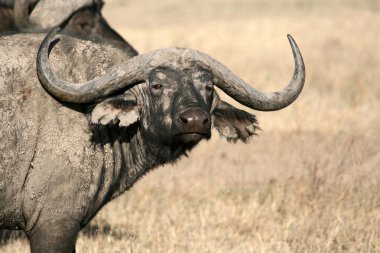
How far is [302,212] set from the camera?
298 inches

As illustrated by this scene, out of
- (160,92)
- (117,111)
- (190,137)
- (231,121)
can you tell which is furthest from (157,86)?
(231,121)

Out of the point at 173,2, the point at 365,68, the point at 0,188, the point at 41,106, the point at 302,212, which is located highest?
the point at 41,106

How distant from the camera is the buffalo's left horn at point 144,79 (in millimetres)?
4949

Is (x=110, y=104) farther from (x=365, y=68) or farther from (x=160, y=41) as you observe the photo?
(x=160, y=41)

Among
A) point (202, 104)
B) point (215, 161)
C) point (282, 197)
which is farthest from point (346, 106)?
point (202, 104)

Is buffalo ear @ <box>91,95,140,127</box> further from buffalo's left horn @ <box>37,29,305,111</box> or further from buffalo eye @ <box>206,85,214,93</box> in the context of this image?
buffalo eye @ <box>206,85,214,93</box>

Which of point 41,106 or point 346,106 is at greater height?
point 41,106

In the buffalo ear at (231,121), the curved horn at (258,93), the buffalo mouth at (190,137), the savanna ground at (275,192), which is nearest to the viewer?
the buffalo mouth at (190,137)

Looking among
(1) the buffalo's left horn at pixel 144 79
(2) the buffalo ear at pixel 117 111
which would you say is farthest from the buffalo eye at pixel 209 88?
(2) the buffalo ear at pixel 117 111

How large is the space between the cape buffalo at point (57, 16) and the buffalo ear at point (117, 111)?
4.78 meters

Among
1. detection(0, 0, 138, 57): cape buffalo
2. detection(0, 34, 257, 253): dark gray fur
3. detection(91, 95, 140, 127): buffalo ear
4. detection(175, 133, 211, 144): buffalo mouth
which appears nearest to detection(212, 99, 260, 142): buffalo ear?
detection(0, 34, 257, 253): dark gray fur

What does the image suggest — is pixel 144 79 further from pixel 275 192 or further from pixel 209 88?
pixel 275 192

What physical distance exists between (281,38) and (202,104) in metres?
17.3

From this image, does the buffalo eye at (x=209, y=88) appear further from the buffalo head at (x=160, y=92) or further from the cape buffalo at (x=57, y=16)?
the cape buffalo at (x=57, y=16)
